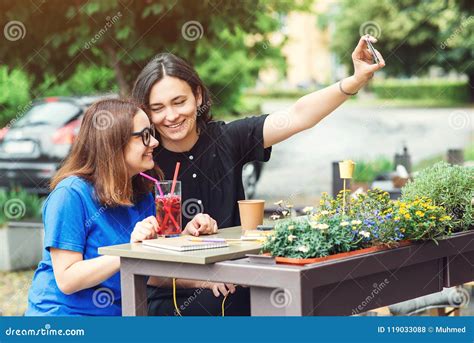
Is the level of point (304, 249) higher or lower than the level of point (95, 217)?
lower

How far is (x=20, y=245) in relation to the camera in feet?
26.6

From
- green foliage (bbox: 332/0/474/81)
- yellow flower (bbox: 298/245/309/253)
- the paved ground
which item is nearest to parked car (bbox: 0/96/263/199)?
the paved ground

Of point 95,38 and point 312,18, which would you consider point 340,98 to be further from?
point 312,18

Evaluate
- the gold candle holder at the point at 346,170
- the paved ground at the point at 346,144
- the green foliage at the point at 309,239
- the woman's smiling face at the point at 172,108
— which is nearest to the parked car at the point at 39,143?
the paved ground at the point at 346,144

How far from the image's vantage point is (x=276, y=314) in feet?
8.98

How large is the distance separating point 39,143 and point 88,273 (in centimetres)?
728

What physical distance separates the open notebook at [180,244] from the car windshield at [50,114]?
24.2ft

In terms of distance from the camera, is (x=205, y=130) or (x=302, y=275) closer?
(x=302, y=275)

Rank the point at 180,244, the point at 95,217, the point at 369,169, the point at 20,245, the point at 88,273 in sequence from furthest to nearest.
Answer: the point at 369,169 < the point at 20,245 < the point at 95,217 < the point at 88,273 < the point at 180,244

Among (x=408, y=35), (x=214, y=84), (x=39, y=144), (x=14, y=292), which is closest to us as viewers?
(x=14, y=292)

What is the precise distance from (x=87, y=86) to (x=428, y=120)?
14.7 metres

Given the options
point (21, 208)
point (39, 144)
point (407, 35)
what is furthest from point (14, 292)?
point (407, 35)

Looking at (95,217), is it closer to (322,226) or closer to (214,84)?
(322,226)
